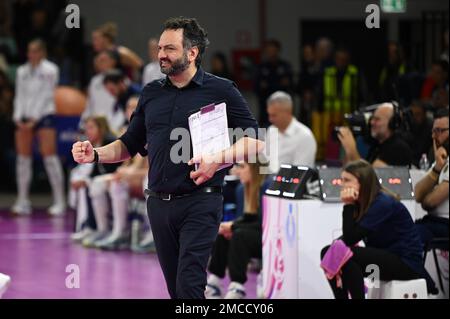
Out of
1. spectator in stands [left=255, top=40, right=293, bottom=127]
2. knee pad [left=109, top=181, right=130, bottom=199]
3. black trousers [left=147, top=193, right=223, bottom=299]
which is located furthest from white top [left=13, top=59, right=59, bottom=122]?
black trousers [left=147, top=193, right=223, bottom=299]

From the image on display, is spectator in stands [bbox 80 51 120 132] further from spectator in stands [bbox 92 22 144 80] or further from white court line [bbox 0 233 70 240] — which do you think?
white court line [bbox 0 233 70 240]

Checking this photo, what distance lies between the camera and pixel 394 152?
821 cm

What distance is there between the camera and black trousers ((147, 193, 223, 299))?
17.4 feet

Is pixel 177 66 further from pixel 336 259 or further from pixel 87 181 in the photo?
pixel 87 181

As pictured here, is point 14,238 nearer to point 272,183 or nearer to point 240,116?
point 272,183

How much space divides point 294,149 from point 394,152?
4.75 feet

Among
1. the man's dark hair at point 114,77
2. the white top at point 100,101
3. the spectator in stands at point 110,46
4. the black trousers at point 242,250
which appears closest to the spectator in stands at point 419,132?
the black trousers at point 242,250

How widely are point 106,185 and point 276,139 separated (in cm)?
223

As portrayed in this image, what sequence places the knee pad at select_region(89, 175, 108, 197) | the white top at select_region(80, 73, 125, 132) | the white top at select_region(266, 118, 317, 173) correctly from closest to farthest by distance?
the white top at select_region(266, 118, 317, 173) → the knee pad at select_region(89, 175, 108, 197) → the white top at select_region(80, 73, 125, 132)

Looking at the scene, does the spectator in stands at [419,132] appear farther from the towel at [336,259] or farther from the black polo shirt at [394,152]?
the towel at [336,259]

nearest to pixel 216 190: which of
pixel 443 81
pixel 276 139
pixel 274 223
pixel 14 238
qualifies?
pixel 274 223

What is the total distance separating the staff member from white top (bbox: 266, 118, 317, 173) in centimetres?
394

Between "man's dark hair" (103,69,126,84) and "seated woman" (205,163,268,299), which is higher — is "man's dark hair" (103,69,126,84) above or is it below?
above

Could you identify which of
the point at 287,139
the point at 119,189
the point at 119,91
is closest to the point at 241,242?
the point at 287,139
